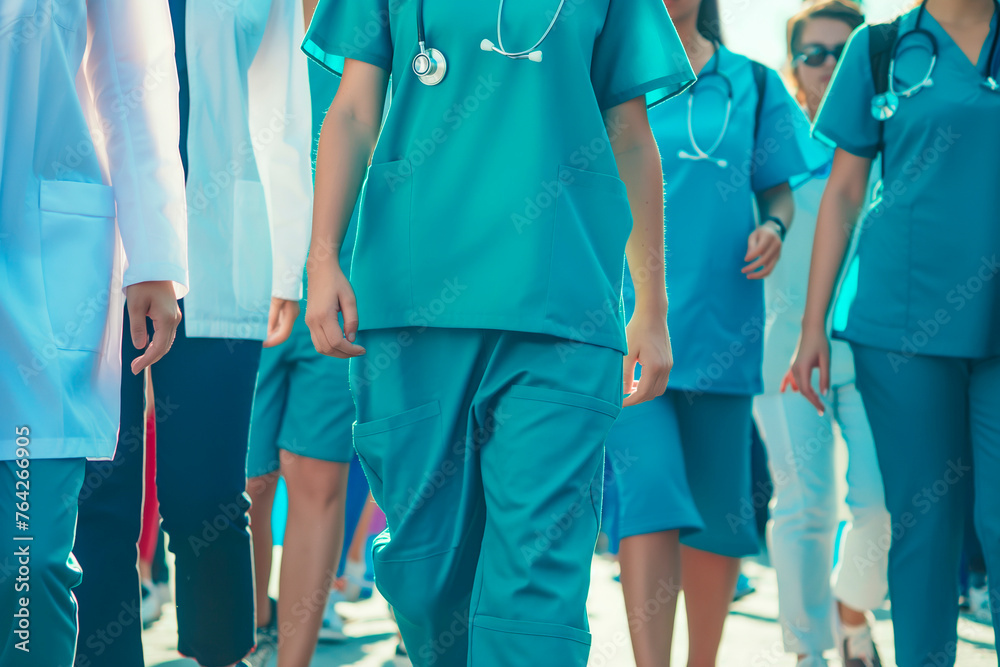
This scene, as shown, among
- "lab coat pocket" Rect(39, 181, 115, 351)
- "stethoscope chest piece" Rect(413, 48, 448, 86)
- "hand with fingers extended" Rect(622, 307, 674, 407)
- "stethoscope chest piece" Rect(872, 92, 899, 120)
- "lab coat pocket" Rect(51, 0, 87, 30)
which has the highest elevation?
"stethoscope chest piece" Rect(872, 92, 899, 120)

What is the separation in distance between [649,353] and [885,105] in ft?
3.79

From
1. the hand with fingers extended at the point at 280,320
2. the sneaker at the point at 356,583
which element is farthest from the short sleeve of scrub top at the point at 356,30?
the sneaker at the point at 356,583

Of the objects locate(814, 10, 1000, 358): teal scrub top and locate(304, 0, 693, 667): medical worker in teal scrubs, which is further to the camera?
locate(814, 10, 1000, 358): teal scrub top

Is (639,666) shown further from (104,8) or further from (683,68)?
(104,8)

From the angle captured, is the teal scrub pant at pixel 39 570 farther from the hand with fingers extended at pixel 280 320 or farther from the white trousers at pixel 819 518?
the white trousers at pixel 819 518

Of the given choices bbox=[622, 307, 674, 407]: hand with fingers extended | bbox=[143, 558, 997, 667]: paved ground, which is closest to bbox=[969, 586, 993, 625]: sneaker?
bbox=[143, 558, 997, 667]: paved ground

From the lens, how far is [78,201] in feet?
6.48

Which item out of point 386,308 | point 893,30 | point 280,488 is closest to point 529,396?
point 386,308

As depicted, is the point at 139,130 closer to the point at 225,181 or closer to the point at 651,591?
the point at 225,181

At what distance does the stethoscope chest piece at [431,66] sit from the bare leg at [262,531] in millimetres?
2012

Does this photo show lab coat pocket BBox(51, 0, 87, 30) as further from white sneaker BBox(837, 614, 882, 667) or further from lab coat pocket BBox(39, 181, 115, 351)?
white sneaker BBox(837, 614, 882, 667)

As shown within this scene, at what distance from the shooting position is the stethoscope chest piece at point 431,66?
214cm

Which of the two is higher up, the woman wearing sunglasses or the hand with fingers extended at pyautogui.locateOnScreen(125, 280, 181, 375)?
the hand with fingers extended at pyautogui.locateOnScreen(125, 280, 181, 375)

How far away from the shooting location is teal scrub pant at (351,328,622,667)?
2008 millimetres
